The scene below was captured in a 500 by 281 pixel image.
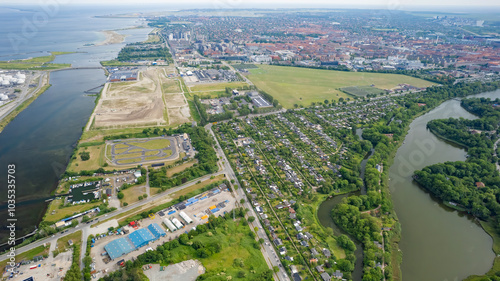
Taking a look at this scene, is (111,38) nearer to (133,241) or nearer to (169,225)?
(169,225)

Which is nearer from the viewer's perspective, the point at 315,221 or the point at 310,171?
the point at 315,221

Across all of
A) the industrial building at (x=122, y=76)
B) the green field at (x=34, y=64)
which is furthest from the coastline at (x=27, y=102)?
the industrial building at (x=122, y=76)

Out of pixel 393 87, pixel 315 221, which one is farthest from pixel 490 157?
pixel 393 87

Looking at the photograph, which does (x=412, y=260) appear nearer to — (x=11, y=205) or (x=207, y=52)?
(x=11, y=205)

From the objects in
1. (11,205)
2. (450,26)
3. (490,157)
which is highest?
(450,26)

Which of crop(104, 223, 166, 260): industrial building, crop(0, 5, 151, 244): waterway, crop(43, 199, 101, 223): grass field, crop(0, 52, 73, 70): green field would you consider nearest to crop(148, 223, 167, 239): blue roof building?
crop(104, 223, 166, 260): industrial building

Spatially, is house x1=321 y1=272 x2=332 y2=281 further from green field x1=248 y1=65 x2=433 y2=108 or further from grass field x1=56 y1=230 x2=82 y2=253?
green field x1=248 y1=65 x2=433 y2=108

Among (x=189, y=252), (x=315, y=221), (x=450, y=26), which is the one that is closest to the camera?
(x=189, y=252)

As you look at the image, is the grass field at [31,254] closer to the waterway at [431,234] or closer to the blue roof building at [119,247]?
the blue roof building at [119,247]
